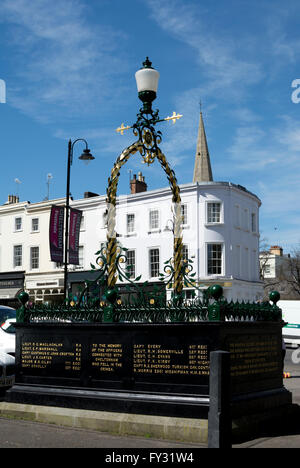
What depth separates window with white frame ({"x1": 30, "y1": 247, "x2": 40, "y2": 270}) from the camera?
4488 cm

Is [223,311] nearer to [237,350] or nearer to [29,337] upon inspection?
[237,350]

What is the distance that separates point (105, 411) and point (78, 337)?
126cm

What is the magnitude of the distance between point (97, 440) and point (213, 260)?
1230 inches

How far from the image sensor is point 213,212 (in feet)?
127

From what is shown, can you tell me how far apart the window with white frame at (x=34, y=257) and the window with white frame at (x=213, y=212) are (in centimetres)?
1466

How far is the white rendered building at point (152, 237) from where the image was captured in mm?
38406

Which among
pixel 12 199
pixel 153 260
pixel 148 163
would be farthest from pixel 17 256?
pixel 148 163

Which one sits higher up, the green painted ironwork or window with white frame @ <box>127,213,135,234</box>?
window with white frame @ <box>127,213,135,234</box>

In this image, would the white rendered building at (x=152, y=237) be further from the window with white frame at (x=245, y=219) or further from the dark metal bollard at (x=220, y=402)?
the dark metal bollard at (x=220, y=402)

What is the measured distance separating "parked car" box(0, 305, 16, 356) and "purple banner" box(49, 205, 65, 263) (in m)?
8.10

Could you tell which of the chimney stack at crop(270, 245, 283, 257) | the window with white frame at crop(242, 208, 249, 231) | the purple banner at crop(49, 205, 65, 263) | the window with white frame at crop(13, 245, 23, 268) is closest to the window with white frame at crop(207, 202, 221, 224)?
the window with white frame at crop(242, 208, 249, 231)

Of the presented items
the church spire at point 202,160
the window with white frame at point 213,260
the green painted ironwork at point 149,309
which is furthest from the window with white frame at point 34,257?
the green painted ironwork at point 149,309

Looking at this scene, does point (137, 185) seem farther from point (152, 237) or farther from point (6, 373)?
point (6, 373)

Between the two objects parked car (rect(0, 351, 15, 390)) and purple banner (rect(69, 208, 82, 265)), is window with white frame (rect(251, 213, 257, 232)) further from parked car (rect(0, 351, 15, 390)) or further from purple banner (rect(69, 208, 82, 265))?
parked car (rect(0, 351, 15, 390))
